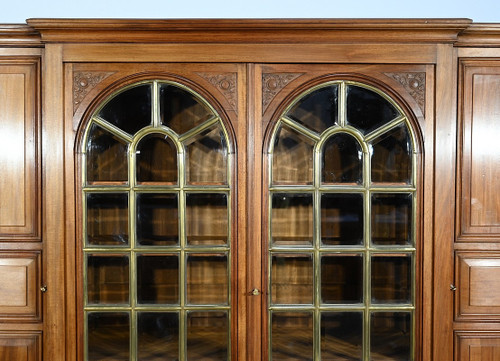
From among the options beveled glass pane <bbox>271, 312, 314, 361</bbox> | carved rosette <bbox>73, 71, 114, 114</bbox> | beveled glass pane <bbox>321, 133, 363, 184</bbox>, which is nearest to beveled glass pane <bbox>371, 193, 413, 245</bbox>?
beveled glass pane <bbox>321, 133, 363, 184</bbox>

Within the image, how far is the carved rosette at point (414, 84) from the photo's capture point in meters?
1.57

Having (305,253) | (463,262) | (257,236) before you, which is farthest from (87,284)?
(463,262)

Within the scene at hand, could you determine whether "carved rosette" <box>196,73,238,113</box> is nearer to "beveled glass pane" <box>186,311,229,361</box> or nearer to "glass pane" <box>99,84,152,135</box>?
"glass pane" <box>99,84,152,135</box>

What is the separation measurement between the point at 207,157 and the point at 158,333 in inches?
24.3

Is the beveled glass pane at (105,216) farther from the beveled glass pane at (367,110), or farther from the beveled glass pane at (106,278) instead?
the beveled glass pane at (367,110)

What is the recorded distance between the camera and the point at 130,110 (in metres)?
1.60

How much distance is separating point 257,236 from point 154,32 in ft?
2.44

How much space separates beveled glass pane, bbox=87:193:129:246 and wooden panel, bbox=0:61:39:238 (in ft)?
0.66

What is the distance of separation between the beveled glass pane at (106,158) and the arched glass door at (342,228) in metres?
0.50

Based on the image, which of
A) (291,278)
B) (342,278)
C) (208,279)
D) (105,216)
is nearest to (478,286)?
(342,278)

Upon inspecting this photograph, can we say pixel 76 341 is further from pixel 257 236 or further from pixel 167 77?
pixel 167 77

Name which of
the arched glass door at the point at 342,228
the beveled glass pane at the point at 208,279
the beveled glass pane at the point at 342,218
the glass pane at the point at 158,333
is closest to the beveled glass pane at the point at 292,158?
the arched glass door at the point at 342,228

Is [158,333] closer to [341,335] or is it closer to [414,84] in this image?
[341,335]

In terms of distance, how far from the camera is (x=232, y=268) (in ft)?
5.21
